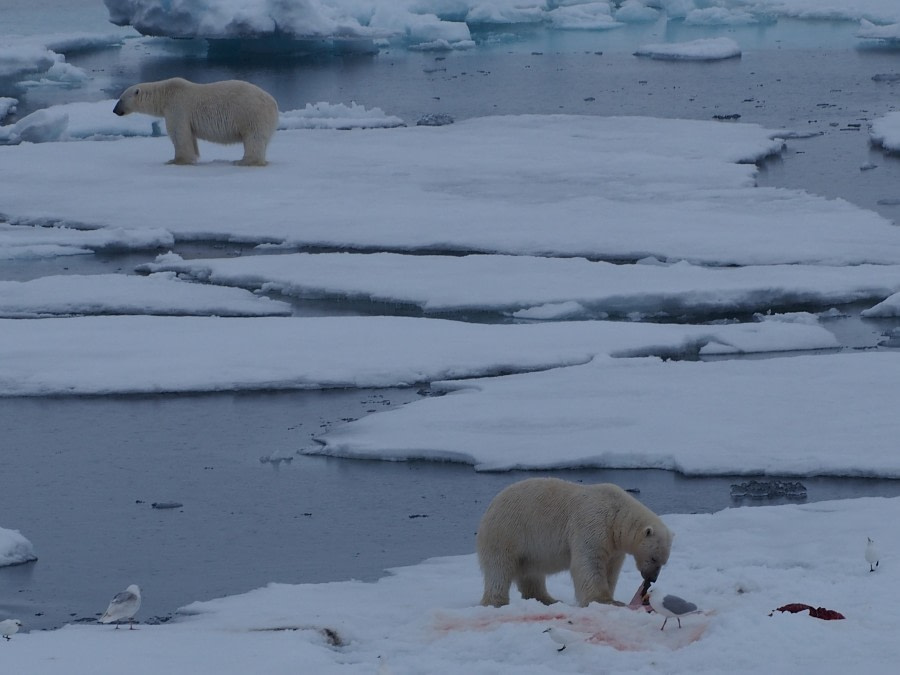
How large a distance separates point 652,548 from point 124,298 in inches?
245

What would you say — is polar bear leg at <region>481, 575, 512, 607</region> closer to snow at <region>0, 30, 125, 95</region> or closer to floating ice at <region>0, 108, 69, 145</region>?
floating ice at <region>0, 108, 69, 145</region>

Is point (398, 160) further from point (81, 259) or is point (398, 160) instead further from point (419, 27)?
point (419, 27)

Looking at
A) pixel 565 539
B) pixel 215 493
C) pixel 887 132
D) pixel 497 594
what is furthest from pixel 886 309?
pixel 887 132

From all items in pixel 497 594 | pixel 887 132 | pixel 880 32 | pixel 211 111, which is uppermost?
pixel 880 32

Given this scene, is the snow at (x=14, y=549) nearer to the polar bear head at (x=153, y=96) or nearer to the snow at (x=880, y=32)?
the polar bear head at (x=153, y=96)

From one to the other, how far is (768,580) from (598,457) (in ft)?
6.97

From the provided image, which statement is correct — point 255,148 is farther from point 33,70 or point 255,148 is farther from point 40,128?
point 33,70

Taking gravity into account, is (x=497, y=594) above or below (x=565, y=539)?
below

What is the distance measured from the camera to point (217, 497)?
6488mm

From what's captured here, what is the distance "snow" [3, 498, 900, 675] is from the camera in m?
3.86

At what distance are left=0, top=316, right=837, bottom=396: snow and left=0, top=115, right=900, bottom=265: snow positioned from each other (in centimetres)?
211

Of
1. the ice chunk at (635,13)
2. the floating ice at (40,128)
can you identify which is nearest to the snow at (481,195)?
the floating ice at (40,128)

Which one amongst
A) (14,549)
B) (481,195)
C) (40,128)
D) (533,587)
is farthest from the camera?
(40,128)

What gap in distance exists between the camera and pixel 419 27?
92.3 feet
